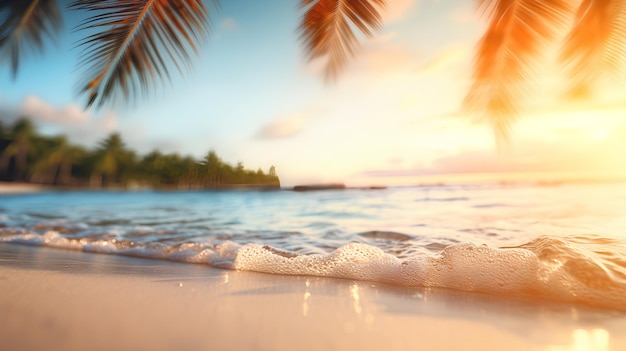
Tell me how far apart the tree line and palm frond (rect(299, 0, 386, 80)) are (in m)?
1.36

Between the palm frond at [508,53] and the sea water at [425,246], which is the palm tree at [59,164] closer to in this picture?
the sea water at [425,246]

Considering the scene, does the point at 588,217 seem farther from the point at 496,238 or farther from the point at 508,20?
the point at 508,20

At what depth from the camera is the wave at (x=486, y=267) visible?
1347 mm

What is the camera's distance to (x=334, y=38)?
10.5 feet

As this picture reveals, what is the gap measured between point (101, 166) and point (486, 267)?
10.7m

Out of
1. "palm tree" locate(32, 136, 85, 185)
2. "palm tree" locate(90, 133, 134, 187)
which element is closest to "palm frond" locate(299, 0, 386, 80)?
"palm tree" locate(90, 133, 134, 187)

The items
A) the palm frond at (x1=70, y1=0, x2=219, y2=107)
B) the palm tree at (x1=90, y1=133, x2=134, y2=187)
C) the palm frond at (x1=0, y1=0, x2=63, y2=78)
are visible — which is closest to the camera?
the palm frond at (x1=70, y1=0, x2=219, y2=107)

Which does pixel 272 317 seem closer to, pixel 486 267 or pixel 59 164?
pixel 486 267

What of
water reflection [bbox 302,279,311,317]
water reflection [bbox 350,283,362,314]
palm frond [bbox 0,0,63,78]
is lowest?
water reflection [bbox 302,279,311,317]

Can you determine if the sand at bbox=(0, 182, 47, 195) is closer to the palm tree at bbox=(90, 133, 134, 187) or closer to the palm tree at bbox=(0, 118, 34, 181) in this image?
the palm tree at bbox=(0, 118, 34, 181)

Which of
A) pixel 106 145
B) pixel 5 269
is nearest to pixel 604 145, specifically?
pixel 5 269

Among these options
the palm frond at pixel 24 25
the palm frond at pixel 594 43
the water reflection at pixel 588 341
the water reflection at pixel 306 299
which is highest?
the palm frond at pixel 594 43

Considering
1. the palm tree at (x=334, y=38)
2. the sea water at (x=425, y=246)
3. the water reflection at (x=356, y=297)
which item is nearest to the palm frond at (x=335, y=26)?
the palm tree at (x=334, y=38)

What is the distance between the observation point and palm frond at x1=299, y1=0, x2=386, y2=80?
287 cm
